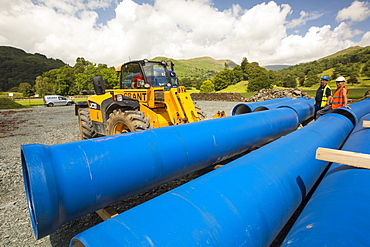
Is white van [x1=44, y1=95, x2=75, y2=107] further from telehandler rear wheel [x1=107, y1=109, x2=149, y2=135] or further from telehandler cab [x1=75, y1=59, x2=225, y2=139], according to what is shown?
telehandler rear wheel [x1=107, y1=109, x2=149, y2=135]

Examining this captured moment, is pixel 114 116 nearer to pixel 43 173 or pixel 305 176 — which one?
pixel 43 173

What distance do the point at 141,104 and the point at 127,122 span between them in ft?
4.02

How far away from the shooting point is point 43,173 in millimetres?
1650

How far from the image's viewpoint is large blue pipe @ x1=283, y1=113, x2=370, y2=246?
1269 millimetres

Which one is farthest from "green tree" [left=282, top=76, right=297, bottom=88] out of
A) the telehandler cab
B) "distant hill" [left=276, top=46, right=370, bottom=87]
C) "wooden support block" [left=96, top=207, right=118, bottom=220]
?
"wooden support block" [left=96, top=207, right=118, bottom=220]

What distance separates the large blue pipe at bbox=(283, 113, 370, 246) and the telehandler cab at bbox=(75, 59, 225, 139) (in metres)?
3.24

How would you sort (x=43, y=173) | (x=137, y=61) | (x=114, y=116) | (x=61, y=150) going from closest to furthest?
(x=43, y=173) < (x=61, y=150) < (x=114, y=116) < (x=137, y=61)

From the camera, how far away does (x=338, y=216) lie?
1464 mm

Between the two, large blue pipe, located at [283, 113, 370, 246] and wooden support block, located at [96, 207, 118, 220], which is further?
wooden support block, located at [96, 207, 118, 220]

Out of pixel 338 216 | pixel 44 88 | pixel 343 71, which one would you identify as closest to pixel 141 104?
pixel 338 216

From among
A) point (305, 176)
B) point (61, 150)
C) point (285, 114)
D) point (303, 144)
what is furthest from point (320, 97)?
point (61, 150)

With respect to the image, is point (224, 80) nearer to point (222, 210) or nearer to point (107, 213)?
point (107, 213)

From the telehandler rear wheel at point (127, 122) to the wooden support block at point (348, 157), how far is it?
10.2 ft

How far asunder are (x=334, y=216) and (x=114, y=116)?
4.40 m
